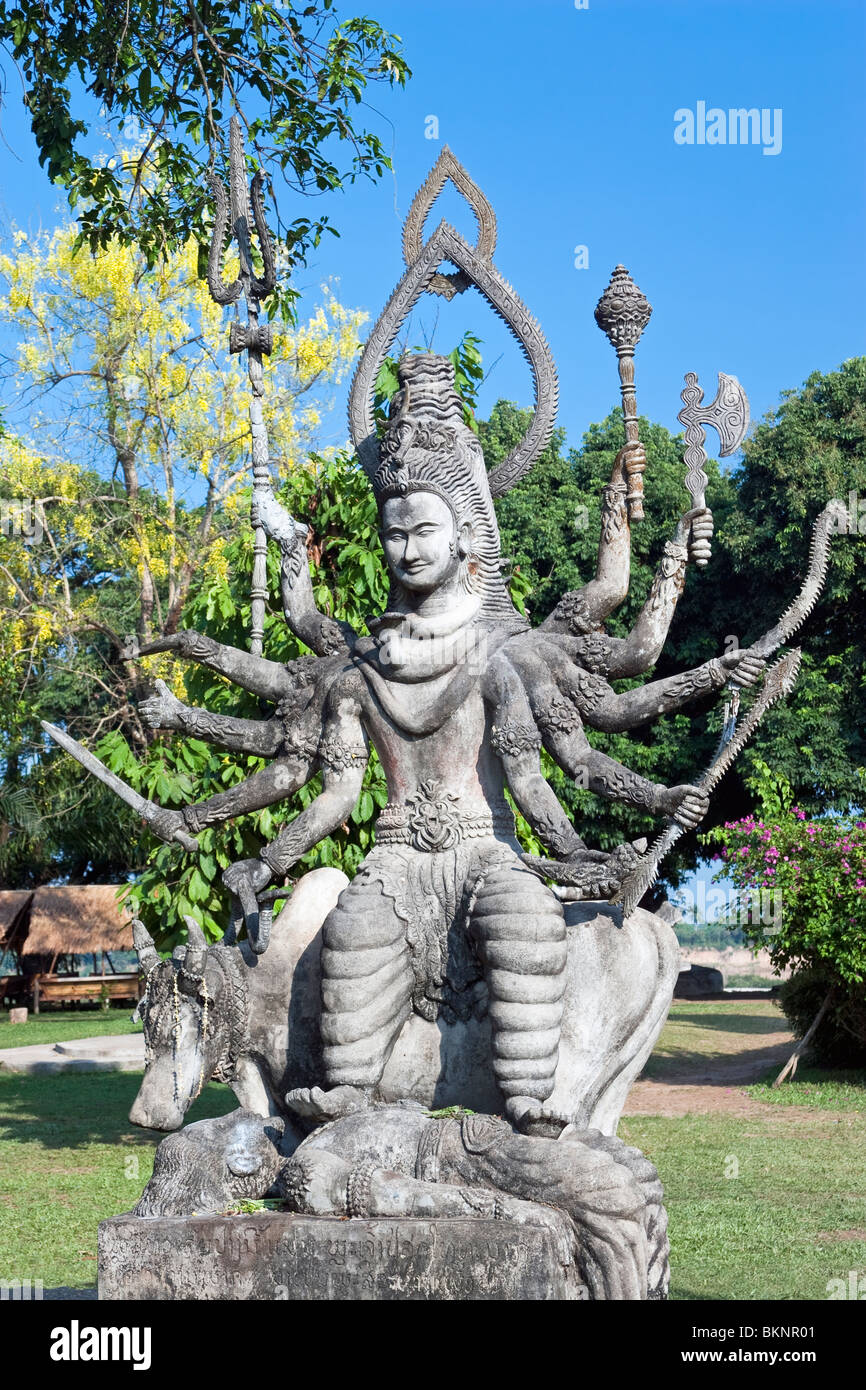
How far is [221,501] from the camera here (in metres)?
19.2

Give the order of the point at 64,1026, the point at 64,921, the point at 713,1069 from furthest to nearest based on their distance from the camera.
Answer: the point at 64,921 → the point at 64,1026 → the point at 713,1069

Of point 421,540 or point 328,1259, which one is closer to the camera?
point 328,1259

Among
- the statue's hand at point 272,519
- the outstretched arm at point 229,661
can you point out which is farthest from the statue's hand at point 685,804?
the statue's hand at point 272,519

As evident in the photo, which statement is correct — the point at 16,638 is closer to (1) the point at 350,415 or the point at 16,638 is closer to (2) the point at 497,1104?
(1) the point at 350,415

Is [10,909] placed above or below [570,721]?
below

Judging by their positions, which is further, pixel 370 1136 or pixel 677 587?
pixel 677 587

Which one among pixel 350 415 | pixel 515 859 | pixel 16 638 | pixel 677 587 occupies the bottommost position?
pixel 515 859

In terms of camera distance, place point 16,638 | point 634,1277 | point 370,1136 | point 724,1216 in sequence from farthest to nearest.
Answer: point 16,638 → point 724,1216 → point 370,1136 → point 634,1277

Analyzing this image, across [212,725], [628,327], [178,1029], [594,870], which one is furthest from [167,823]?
[628,327]

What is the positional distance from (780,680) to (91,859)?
85.3 ft

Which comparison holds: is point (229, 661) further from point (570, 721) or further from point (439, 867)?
point (570, 721)

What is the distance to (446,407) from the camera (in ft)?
17.9

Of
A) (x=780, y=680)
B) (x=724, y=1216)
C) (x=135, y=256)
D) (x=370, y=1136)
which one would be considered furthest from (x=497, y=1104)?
(x=135, y=256)

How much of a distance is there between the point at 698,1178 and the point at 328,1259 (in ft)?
23.1
